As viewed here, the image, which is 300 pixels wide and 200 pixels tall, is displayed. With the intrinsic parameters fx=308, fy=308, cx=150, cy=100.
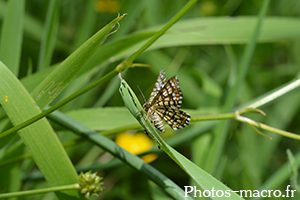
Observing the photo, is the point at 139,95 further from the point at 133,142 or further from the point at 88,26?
the point at 88,26

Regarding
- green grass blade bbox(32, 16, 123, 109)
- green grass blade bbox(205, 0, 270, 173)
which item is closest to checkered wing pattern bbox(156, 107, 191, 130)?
green grass blade bbox(32, 16, 123, 109)

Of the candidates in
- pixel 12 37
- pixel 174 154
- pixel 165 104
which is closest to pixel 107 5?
pixel 12 37

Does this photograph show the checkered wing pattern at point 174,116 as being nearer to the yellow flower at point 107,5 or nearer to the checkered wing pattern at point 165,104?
the checkered wing pattern at point 165,104

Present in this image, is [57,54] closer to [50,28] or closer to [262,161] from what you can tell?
[50,28]

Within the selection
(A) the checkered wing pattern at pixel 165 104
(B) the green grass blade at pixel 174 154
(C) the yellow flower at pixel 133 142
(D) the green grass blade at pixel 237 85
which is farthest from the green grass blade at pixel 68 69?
(C) the yellow flower at pixel 133 142

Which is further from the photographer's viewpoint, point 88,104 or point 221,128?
point 88,104

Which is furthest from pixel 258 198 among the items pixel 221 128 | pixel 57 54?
pixel 57 54
